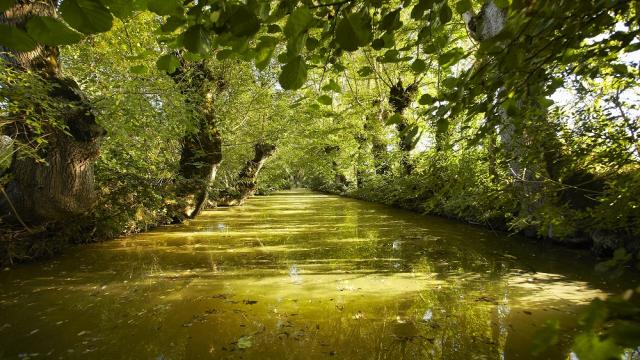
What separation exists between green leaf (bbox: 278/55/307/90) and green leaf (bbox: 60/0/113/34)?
1.54 feet

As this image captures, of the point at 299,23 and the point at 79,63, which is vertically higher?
the point at 79,63

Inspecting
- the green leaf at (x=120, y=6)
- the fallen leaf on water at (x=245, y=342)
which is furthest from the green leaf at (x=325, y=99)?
the fallen leaf on water at (x=245, y=342)

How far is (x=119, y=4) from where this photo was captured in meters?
0.94

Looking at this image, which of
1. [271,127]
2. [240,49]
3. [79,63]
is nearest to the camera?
[240,49]

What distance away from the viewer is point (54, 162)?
Answer: 235 inches

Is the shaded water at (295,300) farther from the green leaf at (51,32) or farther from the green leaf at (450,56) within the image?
the green leaf at (51,32)

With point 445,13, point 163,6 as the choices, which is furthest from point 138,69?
point 445,13

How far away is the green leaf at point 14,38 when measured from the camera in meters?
0.74

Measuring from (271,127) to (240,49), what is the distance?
14.2 m

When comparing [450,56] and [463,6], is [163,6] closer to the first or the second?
[450,56]

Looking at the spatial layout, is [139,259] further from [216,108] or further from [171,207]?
[216,108]

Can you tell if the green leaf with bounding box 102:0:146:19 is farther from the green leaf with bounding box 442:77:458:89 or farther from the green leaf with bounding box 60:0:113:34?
the green leaf with bounding box 442:77:458:89

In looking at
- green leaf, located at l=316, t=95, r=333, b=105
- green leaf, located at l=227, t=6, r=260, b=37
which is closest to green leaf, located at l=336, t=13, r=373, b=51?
green leaf, located at l=227, t=6, r=260, b=37

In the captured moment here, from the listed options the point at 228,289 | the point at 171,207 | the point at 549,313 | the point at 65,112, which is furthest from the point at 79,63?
the point at 549,313
